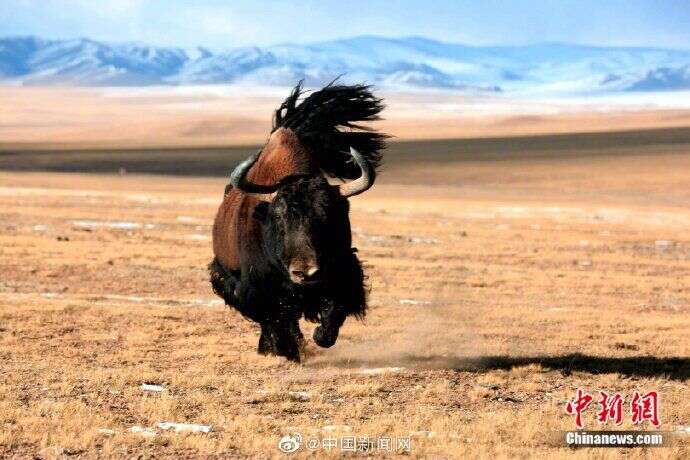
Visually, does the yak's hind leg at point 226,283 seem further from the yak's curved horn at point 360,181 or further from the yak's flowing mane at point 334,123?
the yak's curved horn at point 360,181

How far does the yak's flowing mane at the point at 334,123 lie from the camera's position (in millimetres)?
10500

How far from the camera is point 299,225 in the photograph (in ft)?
30.0

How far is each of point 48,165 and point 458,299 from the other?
6069 cm

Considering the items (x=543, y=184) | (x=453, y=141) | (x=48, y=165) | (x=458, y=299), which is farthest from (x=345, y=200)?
(x=453, y=141)

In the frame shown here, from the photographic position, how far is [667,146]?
80.1 metres

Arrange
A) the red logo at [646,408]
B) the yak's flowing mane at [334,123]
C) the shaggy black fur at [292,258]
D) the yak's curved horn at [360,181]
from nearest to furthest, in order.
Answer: the red logo at [646,408], the shaggy black fur at [292,258], the yak's curved horn at [360,181], the yak's flowing mane at [334,123]

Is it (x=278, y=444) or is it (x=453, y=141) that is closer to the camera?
(x=278, y=444)

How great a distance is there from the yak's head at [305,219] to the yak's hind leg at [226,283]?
110cm

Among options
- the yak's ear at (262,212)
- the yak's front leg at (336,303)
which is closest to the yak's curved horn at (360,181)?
the yak's front leg at (336,303)

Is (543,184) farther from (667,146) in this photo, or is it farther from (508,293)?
(508,293)

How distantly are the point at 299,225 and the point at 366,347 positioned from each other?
9.52 ft

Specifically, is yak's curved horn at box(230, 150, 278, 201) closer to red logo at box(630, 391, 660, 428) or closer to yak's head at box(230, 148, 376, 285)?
yak's head at box(230, 148, 376, 285)

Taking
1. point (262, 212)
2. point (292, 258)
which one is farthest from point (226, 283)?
point (292, 258)

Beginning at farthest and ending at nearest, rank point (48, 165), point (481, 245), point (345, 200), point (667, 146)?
point (667, 146)
point (48, 165)
point (481, 245)
point (345, 200)
